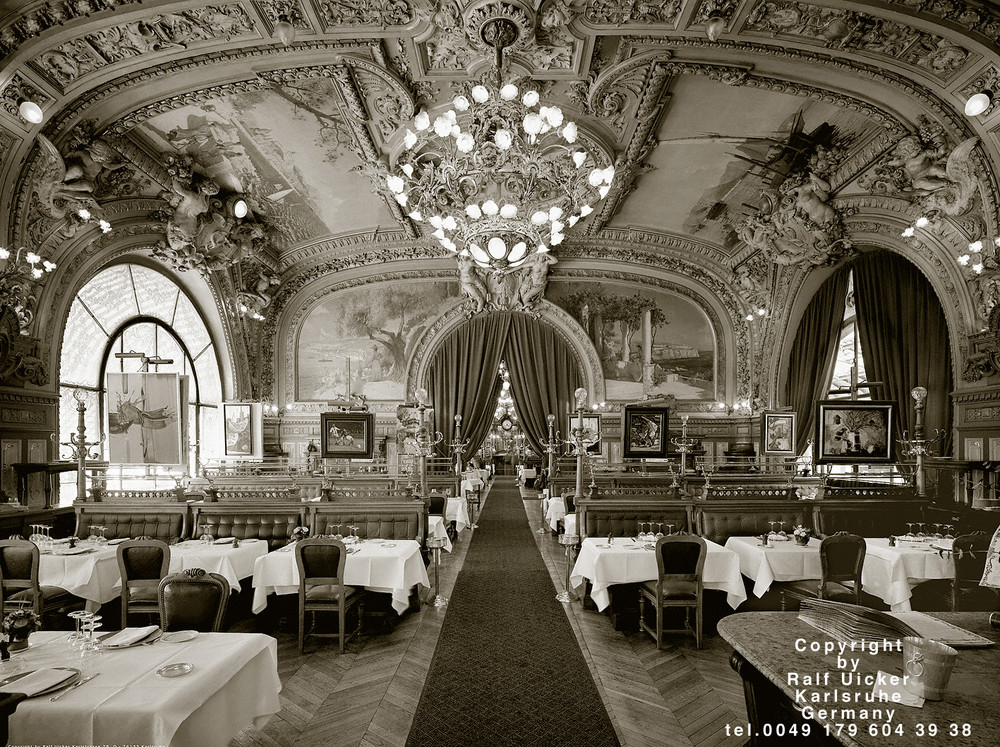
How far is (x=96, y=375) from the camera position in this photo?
30.6ft

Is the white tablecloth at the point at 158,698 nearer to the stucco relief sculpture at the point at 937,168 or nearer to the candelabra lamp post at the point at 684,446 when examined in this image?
the candelabra lamp post at the point at 684,446

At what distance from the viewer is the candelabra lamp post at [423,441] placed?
756cm

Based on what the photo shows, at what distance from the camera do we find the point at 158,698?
2.19m

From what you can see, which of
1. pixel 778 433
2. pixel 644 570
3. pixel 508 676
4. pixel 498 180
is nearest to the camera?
pixel 508 676

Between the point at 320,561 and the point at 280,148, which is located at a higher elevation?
the point at 280,148

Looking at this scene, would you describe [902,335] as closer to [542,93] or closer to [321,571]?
[542,93]

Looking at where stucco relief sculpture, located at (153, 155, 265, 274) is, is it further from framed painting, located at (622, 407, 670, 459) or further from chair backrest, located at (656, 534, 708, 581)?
chair backrest, located at (656, 534, 708, 581)

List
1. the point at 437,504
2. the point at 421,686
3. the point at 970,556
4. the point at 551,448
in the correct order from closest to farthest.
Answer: the point at 421,686, the point at 970,556, the point at 437,504, the point at 551,448

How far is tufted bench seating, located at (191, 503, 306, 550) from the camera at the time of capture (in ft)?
21.7

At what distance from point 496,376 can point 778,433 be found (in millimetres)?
6253

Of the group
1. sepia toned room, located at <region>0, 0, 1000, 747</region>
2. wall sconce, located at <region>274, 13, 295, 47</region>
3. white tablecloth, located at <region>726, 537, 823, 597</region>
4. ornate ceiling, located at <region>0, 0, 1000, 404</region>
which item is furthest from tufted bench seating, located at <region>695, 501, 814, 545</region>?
wall sconce, located at <region>274, 13, 295, 47</region>

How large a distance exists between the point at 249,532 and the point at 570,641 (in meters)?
3.82

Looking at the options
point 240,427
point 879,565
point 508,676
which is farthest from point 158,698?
point 240,427

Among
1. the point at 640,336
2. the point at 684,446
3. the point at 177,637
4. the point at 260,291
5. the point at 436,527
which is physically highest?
the point at 260,291
